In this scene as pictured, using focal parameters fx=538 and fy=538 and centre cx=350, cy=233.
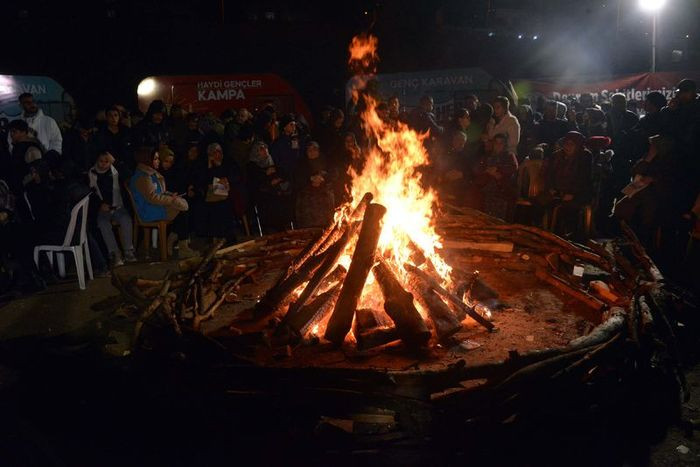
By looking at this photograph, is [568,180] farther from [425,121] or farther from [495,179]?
[425,121]

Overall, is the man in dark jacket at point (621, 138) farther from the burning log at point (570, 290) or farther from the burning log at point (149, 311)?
the burning log at point (149, 311)

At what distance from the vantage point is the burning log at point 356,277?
5078mm

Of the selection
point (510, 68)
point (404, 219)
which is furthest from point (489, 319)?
point (510, 68)

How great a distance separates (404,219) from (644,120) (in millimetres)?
6150

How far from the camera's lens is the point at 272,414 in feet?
11.7

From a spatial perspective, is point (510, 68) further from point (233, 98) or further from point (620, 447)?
point (620, 447)

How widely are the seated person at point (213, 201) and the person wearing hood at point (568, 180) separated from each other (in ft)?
18.3

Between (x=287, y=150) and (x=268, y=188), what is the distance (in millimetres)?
1005

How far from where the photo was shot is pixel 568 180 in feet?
30.6

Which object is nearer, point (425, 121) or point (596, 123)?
point (425, 121)

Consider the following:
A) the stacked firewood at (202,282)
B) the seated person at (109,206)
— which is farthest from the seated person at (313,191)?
the seated person at (109,206)

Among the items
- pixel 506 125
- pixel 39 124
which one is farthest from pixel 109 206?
pixel 506 125

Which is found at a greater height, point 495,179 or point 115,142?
point 115,142

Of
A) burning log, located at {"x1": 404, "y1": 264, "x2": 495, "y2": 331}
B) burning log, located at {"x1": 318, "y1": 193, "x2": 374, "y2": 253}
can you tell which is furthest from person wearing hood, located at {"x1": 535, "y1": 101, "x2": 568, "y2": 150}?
→ burning log, located at {"x1": 404, "y1": 264, "x2": 495, "y2": 331}
